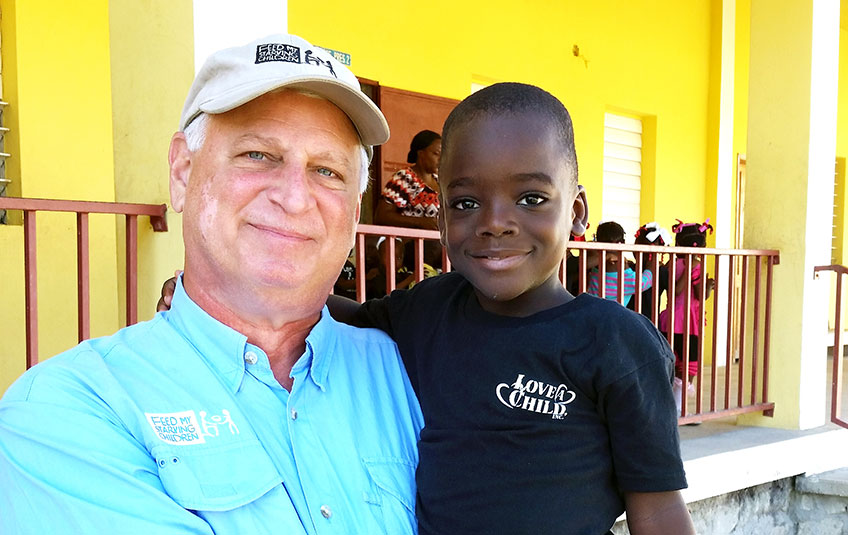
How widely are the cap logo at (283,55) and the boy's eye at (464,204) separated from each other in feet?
1.33

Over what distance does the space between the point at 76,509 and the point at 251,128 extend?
77cm

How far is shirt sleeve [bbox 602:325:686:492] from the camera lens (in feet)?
5.10

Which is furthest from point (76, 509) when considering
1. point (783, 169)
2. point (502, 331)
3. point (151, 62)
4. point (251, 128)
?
point (783, 169)

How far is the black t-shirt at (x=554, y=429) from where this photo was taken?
1572 mm

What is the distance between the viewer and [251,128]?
5.12 ft

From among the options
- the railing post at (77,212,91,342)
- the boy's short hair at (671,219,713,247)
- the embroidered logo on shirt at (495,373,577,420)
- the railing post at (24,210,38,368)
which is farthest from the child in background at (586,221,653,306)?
the embroidered logo on shirt at (495,373,577,420)

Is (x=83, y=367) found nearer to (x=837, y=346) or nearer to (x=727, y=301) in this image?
(x=727, y=301)

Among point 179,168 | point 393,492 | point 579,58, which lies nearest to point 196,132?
point 179,168

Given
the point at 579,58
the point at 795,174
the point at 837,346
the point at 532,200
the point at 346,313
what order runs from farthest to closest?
the point at 579,58 < the point at 795,174 < the point at 837,346 < the point at 346,313 < the point at 532,200

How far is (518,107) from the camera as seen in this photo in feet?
5.76

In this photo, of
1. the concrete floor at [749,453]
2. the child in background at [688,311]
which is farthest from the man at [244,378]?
the child in background at [688,311]

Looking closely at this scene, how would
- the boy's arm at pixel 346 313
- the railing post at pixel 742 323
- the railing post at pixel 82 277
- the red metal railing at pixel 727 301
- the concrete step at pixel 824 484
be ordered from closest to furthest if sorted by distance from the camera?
1. the boy's arm at pixel 346 313
2. the railing post at pixel 82 277
3. the red metal railing at pixel 727 301
4. the concrete step at pixel 824 484
5. the railing post at pixel 742 323

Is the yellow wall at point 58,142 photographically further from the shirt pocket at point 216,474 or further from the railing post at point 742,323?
the railing post at point 742,323

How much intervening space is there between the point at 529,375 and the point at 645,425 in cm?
25
